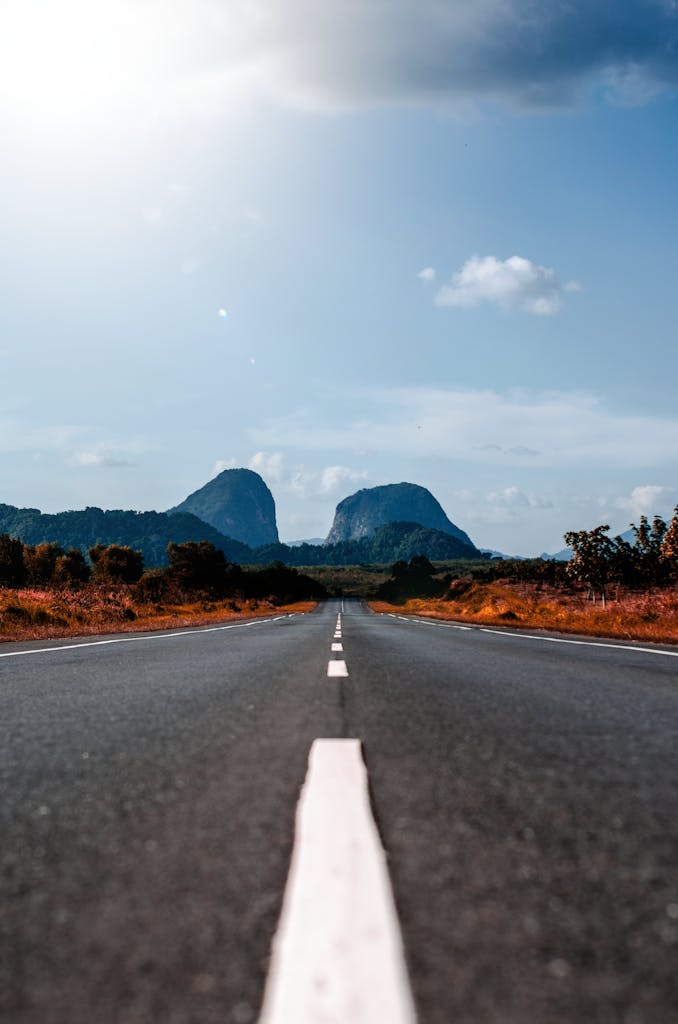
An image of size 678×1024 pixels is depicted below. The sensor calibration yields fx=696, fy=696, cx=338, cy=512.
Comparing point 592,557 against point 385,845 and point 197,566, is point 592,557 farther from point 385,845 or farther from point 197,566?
point 385,845

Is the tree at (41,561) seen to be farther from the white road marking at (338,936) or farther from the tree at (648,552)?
the white road marking at (338,936)

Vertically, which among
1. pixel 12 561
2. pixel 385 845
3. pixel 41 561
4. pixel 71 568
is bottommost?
pixel 385 845

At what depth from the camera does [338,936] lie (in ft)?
4.23

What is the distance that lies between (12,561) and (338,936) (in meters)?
89.7

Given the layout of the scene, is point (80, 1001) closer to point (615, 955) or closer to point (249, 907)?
point (249, 907)

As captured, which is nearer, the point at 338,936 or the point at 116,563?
the point at 338,936

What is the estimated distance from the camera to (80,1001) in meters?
1.14

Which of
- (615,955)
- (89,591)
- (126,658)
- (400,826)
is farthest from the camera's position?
(89,591)

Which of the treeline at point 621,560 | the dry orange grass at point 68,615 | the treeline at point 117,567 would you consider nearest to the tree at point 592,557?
the treeline at point 621,560

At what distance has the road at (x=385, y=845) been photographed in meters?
1.17

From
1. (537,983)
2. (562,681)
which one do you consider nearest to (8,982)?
(537,983)

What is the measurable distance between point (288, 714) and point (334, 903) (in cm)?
266

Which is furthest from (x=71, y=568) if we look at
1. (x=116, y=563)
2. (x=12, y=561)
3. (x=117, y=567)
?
(x=12, y=561)

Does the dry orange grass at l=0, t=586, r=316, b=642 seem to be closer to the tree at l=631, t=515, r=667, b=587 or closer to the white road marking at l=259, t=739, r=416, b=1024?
the white road marking at l=259, t=739, r=416, b=1024
